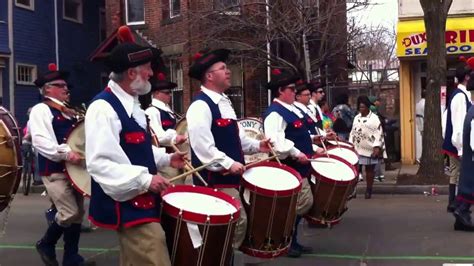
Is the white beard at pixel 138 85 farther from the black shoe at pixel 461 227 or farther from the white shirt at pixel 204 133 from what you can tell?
the black shoe at pixel 461 227

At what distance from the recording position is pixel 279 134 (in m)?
7.34

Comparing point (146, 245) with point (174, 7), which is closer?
point (146, 245)

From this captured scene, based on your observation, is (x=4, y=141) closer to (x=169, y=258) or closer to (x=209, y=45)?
(x=169, y=258)

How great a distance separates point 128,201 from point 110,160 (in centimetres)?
30

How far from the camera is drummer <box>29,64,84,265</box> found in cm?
705

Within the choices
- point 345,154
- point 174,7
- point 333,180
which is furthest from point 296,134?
point 174,7

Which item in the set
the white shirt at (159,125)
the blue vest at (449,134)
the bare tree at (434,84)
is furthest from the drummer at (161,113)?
the bare tree at (434,84)

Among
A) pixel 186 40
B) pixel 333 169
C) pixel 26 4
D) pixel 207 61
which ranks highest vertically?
pixel 26 4

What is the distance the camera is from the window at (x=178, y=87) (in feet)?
67.3

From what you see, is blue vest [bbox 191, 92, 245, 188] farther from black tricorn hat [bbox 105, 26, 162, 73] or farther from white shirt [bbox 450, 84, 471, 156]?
white shirt [bbox 450, 84, 471, 156]

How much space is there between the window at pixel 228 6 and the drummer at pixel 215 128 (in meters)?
12.0

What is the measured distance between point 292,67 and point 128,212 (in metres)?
12.9

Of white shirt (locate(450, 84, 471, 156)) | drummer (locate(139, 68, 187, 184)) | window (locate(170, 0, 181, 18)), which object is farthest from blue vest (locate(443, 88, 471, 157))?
window (locate(170, 0, 181, 18))

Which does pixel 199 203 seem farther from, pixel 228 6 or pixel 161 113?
pixel 228 6
